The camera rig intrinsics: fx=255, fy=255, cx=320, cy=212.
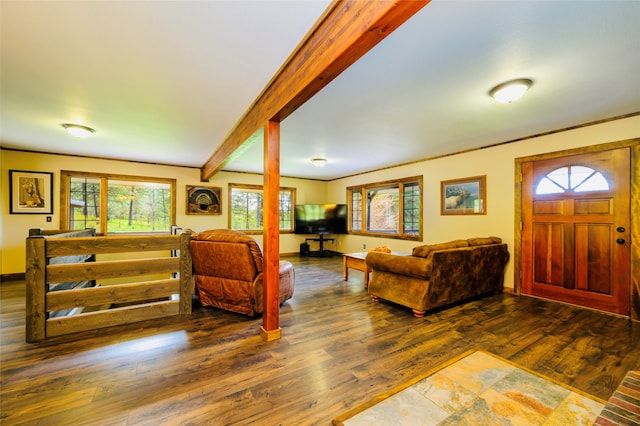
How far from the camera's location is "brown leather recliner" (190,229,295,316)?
2.99 meters

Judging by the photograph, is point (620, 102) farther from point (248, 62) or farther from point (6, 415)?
point (6, 415)

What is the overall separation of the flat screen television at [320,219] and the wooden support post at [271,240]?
507 cm

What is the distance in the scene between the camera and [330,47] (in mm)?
1541

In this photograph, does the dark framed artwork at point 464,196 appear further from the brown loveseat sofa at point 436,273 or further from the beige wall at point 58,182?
the beige wall at point 58,182

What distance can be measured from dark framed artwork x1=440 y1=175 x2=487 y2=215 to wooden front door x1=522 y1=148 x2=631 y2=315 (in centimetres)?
63

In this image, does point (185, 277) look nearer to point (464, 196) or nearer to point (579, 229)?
point (464, 196)

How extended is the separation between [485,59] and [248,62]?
189 centimetres

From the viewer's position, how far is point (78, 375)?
75.4 inches

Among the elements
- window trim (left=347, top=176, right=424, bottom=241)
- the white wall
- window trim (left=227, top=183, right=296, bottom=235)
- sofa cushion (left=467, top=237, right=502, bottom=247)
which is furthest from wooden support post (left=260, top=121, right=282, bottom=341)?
window trim (left=227, top=183, right=296, bottom=235)

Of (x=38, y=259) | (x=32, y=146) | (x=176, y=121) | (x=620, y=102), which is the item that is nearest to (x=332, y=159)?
(x=176, y=121)

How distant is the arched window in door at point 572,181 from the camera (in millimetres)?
3322

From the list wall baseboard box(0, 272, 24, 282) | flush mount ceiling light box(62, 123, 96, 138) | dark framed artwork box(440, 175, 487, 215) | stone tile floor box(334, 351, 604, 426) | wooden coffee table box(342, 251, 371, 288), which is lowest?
stone tile floor box(334, 351, 604, 426)

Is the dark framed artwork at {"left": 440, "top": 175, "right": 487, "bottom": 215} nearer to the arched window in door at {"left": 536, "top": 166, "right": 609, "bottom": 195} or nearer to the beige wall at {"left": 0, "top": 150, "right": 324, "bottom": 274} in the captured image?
the arched window in door at {"left": 536, "top": 166, "right": 609, "bottom": 195}

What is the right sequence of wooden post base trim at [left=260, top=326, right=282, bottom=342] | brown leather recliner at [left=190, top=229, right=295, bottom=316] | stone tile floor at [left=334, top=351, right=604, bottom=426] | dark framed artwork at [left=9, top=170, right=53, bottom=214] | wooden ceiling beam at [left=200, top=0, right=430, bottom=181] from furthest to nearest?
dark framed artwork at [left=9, top=170, right=53, bottom=214] → brown leather recliner at [left=190, top=229, right=295, bottom=316] → wooden post base trim at [left=260, top=326, right=282, bottom=342] → stone tile floor at [left=334, top=351, right=604, bottom=426] → wooden ceiling beam at [left=200, top=0, right=430, bottom=181]
